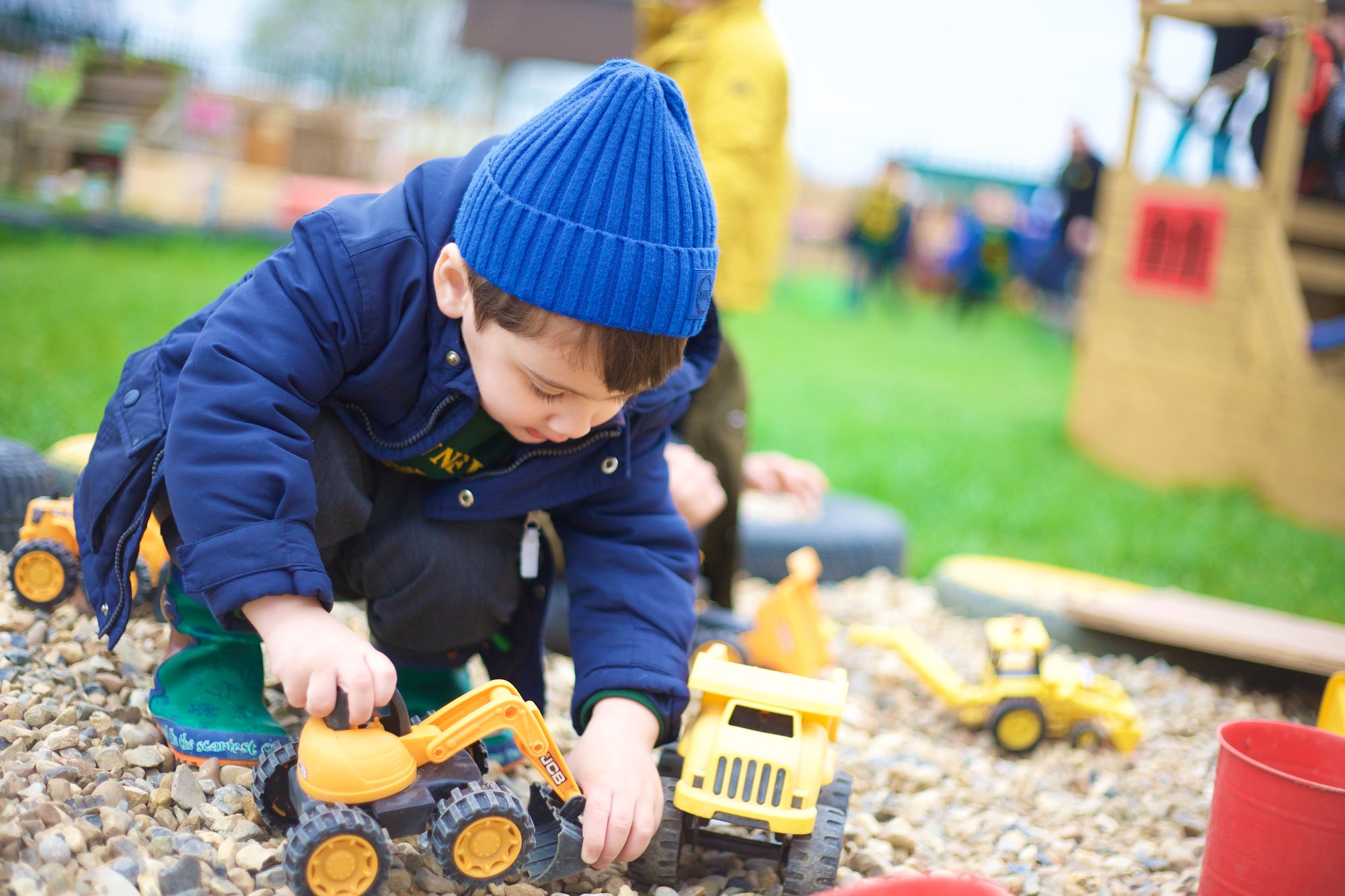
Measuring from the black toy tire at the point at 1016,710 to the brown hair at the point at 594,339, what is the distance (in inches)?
47.0

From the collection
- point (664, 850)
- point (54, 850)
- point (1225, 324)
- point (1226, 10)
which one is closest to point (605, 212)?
point (664, 850)

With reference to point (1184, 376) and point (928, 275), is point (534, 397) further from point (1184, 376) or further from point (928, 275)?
point (928, 275)

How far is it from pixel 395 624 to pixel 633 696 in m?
0.39

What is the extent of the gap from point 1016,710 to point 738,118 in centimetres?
161

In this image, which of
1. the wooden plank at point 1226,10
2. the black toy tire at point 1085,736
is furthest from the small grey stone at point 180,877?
the wooden plank at point 1226,10

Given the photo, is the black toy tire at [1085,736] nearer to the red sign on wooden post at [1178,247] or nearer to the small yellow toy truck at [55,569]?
the small yellow toy truck at [55,569]

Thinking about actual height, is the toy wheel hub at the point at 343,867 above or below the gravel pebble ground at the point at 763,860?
above

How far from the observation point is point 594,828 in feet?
4.42

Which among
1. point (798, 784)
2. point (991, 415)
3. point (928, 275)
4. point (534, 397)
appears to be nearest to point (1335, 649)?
point (798, 784)

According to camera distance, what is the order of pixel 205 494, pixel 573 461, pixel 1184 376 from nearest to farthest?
pixel 205 494, pixel 573 461, pixel 1184 376

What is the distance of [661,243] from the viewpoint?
1.30 metres

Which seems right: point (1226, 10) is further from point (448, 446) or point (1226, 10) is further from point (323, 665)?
point (323, 665)

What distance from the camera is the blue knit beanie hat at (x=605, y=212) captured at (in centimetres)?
129

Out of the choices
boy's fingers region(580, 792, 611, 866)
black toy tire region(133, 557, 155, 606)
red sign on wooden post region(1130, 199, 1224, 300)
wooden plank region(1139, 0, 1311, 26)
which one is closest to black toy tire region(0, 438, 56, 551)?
black toy tire region(133, 557, 155, 606)
